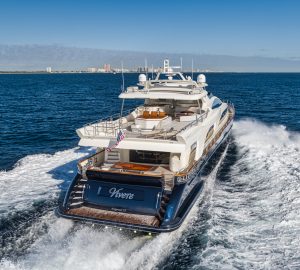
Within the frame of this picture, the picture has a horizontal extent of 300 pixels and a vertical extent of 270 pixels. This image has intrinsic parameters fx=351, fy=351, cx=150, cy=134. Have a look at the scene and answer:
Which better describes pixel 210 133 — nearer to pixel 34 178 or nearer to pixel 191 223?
pixel 191 223

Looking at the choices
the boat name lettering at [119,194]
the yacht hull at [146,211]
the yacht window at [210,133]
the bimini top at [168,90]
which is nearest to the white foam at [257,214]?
the yacht hull at [146,211]

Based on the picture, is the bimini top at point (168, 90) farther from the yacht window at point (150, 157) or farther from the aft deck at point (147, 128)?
the yacht window at point (150, 157)

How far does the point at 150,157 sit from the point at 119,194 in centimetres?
251

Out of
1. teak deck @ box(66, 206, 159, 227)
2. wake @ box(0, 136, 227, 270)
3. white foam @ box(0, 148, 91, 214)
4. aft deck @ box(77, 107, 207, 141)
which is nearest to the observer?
wake @ box(0, 136, 227, 270)

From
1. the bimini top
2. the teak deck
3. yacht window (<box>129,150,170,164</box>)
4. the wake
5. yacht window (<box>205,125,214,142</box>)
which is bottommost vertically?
the wake

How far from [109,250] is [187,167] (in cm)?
400

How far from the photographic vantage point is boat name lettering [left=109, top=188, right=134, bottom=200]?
1077 centimetres

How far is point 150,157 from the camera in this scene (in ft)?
42.5

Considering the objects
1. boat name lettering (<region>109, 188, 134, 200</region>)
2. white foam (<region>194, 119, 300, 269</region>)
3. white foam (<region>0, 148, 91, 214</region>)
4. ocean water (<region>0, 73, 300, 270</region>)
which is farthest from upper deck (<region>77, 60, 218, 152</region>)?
white foam (<region>0, 148, 91, 214</region>)

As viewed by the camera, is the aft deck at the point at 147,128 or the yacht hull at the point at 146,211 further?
the aft deck at the point at 147,128

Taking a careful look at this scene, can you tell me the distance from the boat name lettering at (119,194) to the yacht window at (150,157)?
234 centimetres

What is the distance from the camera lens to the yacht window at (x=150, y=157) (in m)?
12.9

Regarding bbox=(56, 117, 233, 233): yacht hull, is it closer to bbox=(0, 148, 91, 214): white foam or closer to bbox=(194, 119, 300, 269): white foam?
bbox=(194, 119, 300, 269): white foam

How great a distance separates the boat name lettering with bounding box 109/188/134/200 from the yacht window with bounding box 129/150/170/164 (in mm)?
2344
